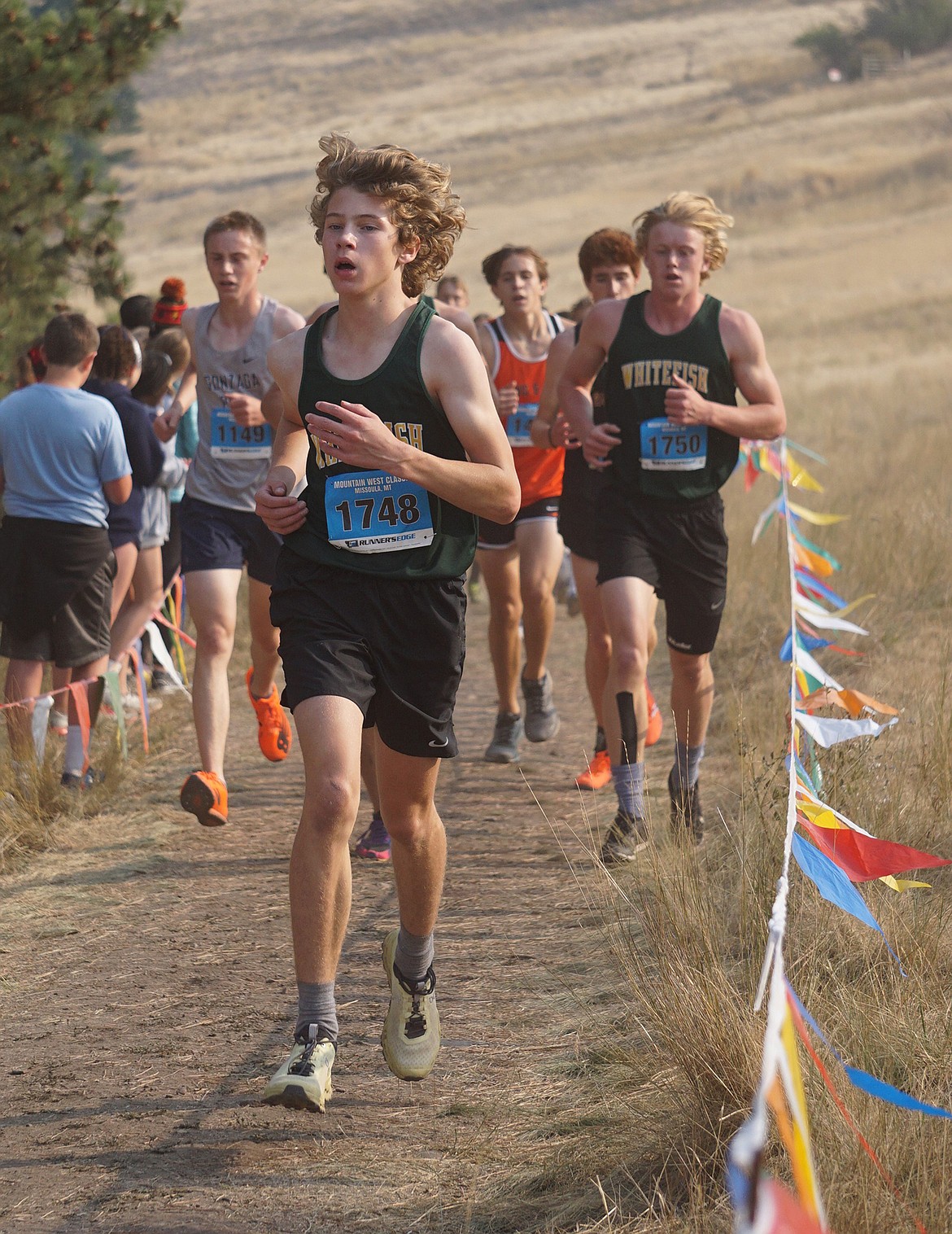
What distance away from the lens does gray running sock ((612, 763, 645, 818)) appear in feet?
18.7

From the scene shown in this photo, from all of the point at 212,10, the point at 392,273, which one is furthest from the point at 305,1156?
the point at 212,10

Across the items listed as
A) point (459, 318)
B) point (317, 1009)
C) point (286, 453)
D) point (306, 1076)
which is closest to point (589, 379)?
point (459, 318)

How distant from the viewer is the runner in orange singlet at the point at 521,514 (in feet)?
25.2

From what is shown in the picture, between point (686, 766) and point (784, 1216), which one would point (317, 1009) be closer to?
point (784, 1216)

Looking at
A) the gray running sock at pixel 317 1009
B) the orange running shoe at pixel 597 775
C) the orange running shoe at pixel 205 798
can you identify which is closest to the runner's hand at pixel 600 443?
the orange running shoe at pixel 597 775

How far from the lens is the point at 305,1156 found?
363cm

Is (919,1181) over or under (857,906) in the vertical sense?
under

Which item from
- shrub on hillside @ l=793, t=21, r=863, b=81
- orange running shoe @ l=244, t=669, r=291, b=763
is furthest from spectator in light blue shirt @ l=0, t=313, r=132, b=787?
shrub on hillside @ l=793, t=21, r=863, b=81

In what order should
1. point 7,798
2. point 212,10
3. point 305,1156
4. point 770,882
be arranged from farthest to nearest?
1. point 212,10
2. point 7,798
3. point 770,882
4. point 305,1156

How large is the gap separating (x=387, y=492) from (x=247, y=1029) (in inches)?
61.1

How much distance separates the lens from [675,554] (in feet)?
19.2

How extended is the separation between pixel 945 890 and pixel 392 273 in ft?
7.99

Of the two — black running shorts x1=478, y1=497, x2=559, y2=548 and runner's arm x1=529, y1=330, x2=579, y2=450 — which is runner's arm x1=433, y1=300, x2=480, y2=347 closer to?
runner's arm x1=529, y1=330, x2=579, y2=450

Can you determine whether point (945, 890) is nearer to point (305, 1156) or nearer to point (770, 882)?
point (770, 882)
